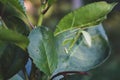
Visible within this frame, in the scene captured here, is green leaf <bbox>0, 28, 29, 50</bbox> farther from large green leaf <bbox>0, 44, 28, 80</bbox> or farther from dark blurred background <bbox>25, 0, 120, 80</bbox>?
dark blurred background <bbox>25, 0, 120, 80</bbox>

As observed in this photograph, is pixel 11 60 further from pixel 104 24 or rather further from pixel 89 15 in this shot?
pixel 104 24

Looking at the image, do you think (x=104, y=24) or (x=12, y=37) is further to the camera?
(x=104, y=24)

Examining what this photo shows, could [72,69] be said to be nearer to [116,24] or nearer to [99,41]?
[99,41]

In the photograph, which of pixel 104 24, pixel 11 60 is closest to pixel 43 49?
pixel 11 60

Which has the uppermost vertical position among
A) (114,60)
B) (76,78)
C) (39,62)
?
(39,62)

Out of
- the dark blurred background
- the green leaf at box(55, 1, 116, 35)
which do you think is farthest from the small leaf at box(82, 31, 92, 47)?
the dark blurred background

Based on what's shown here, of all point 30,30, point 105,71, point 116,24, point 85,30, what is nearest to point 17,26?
point 30,30

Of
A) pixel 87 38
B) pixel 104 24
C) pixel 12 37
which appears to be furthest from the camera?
pixel 104 24
